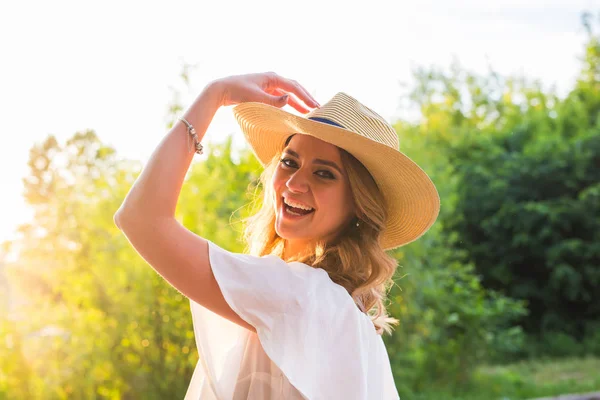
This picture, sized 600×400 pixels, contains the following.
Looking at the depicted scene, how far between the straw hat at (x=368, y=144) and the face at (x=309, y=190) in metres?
0.05

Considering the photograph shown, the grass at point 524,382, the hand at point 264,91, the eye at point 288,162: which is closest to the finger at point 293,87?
the hand at point 264,91

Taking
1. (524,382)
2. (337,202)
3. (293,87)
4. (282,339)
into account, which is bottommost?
(524,382)

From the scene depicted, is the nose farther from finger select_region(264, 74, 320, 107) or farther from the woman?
finger select_region(264, 74, 320, 107)

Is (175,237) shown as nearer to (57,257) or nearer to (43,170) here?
(57,257)

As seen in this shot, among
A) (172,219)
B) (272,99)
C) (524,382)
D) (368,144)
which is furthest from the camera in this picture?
(524,382)

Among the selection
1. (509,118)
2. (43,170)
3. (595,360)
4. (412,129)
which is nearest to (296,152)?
(43,170)

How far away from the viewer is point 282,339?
1506 mm

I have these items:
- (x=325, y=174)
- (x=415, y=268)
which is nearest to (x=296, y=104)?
(x=325, y=174)

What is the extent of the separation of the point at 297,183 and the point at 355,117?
223mm

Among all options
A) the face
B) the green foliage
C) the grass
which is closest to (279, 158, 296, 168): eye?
the face

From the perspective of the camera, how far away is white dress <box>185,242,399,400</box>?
4.88 ft

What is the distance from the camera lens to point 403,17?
23.5 feet

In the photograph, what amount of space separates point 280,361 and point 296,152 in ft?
1.72

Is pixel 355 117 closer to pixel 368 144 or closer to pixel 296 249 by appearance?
pixel 368 144
